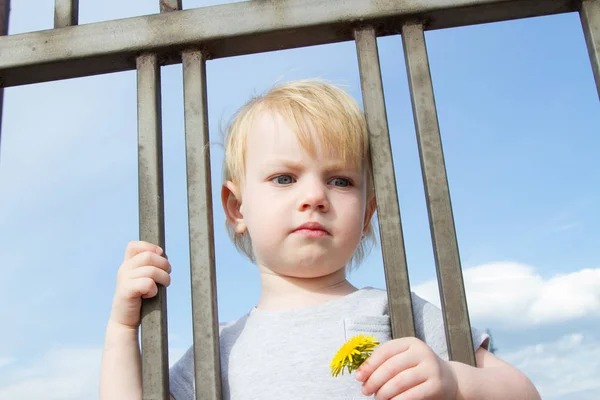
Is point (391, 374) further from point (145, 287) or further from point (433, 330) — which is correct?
point (145, 287)

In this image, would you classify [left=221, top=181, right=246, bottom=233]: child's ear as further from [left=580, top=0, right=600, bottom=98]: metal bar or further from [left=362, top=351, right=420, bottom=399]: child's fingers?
[left=580, top=0, right=600, bottom=98]: metal bar

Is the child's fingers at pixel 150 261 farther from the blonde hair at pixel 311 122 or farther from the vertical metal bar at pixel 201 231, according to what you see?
the blonde hair at pixel 311 122

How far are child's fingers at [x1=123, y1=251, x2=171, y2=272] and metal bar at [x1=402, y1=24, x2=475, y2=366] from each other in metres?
0.53

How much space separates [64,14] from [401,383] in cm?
104

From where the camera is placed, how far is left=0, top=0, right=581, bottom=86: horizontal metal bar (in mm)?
1322

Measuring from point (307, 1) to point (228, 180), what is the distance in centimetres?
58

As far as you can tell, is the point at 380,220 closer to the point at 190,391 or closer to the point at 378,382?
the point at 378,382

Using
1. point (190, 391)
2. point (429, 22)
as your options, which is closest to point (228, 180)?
point (190, 391)

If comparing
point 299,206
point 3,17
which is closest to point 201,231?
point 299,206

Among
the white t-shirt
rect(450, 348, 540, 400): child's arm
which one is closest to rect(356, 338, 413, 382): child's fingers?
rect(450, 348, 540, 400): child's arm

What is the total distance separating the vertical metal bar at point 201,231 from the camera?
120 cm

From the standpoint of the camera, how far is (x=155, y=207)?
50.6 inches

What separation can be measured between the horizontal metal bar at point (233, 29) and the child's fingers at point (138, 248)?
39cm

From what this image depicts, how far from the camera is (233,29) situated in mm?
1329
